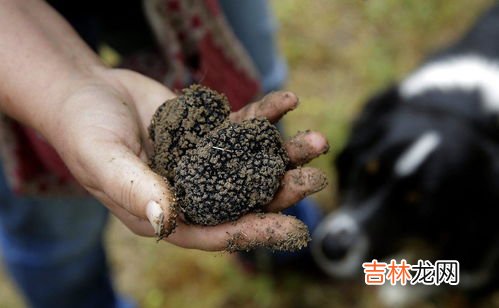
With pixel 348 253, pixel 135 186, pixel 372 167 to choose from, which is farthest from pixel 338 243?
pixel 135 186

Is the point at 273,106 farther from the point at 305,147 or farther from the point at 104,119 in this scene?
the point at 104,119

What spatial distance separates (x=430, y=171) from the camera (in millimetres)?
1756

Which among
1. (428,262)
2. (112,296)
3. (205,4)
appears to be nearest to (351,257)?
(428,262)

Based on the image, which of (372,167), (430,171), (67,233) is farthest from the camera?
(372,167)

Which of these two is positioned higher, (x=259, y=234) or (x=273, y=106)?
(x=273, y=106)

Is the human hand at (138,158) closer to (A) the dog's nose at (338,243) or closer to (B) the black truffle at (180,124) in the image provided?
(B) the black truffle at (180,124)

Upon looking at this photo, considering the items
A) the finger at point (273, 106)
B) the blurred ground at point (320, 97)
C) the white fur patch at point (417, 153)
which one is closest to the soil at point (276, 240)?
the finger at point (273, 106)

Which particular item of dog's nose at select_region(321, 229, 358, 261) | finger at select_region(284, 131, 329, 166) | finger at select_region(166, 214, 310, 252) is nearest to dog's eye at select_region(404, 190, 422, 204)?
dog's nose at select_region(321, 229, 358, 261)

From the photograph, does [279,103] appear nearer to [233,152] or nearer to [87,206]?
[233,152]

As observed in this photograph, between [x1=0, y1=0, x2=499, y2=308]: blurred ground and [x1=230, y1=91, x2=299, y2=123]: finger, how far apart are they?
0.97 metres

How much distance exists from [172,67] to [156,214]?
0.62 meters

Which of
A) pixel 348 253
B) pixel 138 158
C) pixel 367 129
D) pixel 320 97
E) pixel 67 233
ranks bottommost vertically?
pixel 138 158

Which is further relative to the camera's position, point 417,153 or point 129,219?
point 417,153

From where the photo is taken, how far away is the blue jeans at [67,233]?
1.49 m
